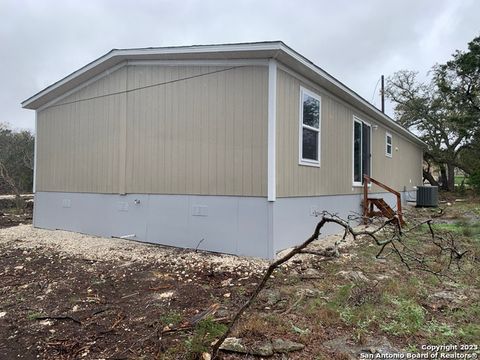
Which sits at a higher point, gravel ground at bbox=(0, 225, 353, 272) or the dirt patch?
the dirt patch

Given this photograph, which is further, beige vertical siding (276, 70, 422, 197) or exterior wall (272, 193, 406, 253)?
beige vertical siding (276, 70, 422, 197)

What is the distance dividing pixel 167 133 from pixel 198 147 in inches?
27.3

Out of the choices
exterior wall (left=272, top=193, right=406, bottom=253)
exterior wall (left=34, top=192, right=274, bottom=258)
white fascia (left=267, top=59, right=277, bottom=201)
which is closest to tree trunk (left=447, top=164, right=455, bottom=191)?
exterior wall (left=272, top=193, right=406, bottom=253)

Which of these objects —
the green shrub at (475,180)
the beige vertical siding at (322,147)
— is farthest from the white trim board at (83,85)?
the green shrub at (475,180)

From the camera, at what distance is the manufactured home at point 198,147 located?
5254 millimetres

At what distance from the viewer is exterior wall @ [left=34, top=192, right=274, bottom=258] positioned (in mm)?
5244

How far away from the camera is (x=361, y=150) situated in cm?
902

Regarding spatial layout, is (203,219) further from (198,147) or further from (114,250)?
(114,250)

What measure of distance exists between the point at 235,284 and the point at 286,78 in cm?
314

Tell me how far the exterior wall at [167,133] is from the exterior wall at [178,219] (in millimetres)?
168

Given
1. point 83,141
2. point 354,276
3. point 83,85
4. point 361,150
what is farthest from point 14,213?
point 354,276

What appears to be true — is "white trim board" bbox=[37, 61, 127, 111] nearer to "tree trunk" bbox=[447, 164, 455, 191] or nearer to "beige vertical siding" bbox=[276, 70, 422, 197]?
"beige vertical siding" bbox=[276, 70, 422, 197]

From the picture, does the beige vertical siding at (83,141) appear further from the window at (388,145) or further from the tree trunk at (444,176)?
the tree trunk at (444,176)

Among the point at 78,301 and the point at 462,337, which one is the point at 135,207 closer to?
the point at 78,301
